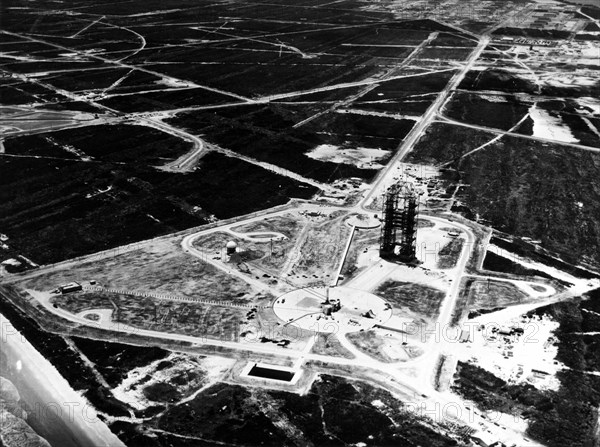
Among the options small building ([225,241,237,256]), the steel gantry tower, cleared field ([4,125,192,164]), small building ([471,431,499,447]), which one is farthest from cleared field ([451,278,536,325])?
cleared field ([4,125,192,164])

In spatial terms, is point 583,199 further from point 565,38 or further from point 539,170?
point 565,38

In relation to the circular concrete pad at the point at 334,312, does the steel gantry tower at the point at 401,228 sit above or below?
above

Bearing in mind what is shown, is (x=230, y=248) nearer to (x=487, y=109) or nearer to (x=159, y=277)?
(x=159, y=277)

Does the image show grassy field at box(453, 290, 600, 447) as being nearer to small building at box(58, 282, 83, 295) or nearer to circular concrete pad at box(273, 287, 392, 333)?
circular concrete pad at box(273, 287, 392, 333)

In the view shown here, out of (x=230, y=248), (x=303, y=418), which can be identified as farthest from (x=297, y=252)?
(x=303, y=418)

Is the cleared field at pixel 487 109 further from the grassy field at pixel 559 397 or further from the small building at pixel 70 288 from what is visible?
the small building at pixel 70 288

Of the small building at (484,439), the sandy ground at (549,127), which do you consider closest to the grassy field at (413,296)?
the small building at (484,439)
